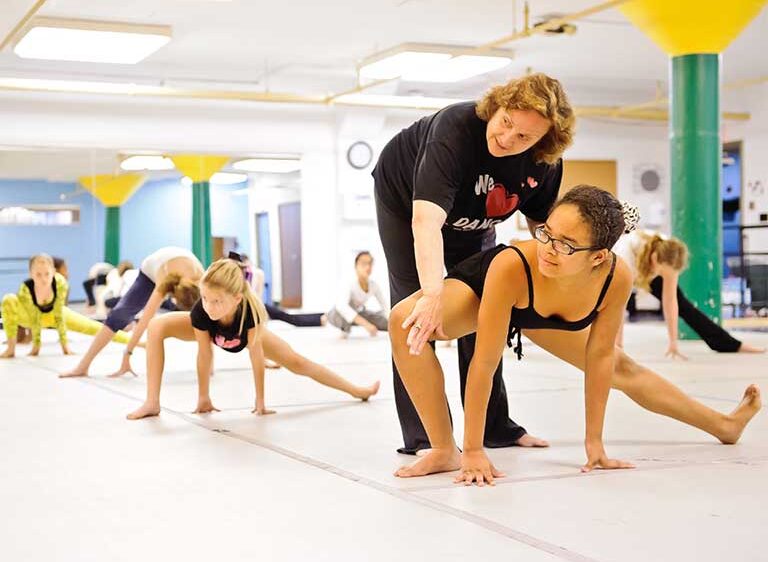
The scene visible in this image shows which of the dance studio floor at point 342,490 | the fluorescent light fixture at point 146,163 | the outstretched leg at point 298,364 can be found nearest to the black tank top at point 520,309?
the dance studio floor at point 342,490

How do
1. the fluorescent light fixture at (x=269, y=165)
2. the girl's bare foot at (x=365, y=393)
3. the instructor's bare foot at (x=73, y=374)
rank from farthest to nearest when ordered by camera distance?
the fluorescent light fixture at (x=269, y=165) → the instructor's bare foot at (x=73, y=374) → the girl's bare foot at (x=365, y=393)

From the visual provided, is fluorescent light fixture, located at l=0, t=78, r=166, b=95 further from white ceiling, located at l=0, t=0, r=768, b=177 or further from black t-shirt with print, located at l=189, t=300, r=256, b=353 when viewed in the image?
black t-shirt with print, located at l=189, t=300, r=256, b=353

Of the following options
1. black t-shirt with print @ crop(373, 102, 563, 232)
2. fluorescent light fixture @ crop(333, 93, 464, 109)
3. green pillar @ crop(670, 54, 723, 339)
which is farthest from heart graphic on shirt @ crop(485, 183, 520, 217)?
fluorescent light fixture @ crop(333, 93, 464, 109)

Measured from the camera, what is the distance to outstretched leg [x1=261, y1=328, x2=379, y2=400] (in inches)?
192

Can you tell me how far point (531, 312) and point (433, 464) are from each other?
0.54 m

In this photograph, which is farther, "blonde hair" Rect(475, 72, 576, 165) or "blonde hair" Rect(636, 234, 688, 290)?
"blonde hair" Rect(636, 234, 688, 290)

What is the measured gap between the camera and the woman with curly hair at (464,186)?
302cm

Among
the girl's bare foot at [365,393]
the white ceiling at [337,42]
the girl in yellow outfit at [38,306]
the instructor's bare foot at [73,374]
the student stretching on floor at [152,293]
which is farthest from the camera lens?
the white ceiling at [337,42]

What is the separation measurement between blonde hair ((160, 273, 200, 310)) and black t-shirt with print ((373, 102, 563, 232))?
2385 millimetres

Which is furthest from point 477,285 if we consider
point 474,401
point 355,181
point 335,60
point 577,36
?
point 355,181

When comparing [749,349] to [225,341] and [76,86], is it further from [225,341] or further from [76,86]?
[76,86]

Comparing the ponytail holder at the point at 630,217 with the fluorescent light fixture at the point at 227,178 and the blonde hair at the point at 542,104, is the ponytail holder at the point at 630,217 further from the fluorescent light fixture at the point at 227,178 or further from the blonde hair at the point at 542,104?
the fluorescent light fixture at the point at 227,178

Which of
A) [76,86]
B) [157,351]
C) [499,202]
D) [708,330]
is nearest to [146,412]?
[157,351]

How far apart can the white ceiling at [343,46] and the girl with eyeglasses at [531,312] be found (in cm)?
622
